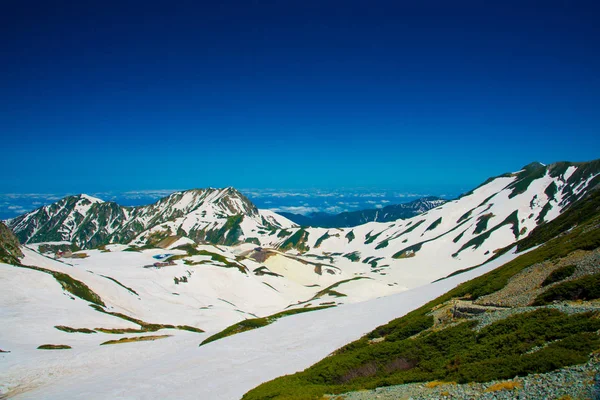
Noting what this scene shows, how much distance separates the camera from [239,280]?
140750 millimetres

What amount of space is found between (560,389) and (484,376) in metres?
3.10

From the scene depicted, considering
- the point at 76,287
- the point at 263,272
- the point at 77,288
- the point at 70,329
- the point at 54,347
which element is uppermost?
the point at 76,287

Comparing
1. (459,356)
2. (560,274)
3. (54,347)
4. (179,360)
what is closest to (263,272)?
(54,347)

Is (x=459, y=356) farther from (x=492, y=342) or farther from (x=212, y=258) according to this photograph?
(x=212, y=258)

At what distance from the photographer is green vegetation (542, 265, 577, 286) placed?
27.3 meters

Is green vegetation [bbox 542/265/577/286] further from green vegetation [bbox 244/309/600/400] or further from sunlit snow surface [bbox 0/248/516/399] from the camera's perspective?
sunlit snow surface [bbox 0/248/516/399]

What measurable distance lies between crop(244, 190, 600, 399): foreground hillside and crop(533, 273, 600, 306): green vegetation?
55 mm

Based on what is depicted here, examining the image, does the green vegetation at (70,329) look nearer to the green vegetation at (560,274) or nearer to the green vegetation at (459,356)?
the green vegetation at (459,356)

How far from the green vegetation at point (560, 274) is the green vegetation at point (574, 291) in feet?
8.50

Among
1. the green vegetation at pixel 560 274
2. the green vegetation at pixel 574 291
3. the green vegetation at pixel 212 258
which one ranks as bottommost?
the green vegetation at pixel 574 291

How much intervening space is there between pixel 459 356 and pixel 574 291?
11.0 metres

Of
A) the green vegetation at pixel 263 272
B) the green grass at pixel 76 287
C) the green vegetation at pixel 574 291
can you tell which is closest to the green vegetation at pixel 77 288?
the green grass at pixel 76 287

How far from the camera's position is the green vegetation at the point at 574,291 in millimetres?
22455

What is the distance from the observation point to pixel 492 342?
19359 millimetres
